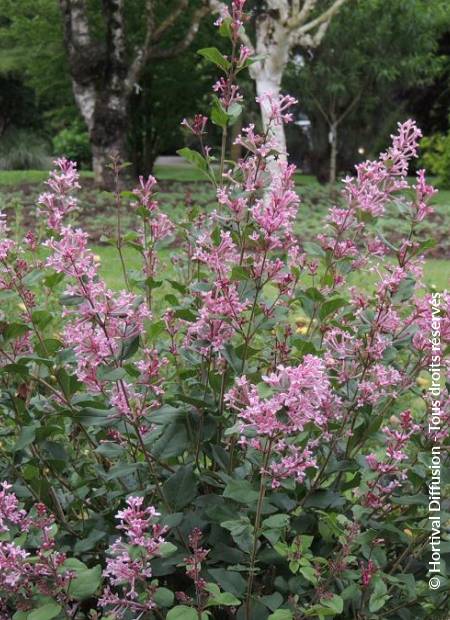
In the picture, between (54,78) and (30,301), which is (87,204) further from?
(30,301)

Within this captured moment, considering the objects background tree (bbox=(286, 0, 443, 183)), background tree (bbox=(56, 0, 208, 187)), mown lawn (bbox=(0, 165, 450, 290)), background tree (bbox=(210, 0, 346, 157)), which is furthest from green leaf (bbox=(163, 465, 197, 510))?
background tree (bbox=(286, 0, 443, 183))

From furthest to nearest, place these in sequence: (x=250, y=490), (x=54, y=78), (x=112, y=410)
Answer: (x=54, y=78)
(x=112, y=410)
(x=250, y=490)

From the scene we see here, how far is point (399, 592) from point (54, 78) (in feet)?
47.2

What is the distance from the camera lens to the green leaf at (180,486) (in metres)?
1.79

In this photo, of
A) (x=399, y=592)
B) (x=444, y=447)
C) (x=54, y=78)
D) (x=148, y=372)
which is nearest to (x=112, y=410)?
(x=148, y=372)

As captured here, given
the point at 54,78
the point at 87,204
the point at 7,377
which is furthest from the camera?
Answer: the point at 54,78

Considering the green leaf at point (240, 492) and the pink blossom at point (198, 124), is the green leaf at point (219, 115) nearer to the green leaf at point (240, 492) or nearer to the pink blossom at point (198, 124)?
the pink blossom at point (198, 124)

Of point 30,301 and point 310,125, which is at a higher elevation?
point 30,301

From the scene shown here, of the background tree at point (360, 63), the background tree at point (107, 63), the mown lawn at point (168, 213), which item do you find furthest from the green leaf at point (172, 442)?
the background tree at point (360, 63)

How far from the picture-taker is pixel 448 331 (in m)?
1.79

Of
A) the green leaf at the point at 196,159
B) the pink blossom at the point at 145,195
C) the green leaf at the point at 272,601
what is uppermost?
the green leaf at the point at 196,159

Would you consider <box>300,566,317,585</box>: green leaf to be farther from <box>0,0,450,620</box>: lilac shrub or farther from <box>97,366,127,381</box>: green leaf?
<box>97,366,127,381</box>: green leaf

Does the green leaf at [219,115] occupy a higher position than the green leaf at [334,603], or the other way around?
the green leaf at [219,115]

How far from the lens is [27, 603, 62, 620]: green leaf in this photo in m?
1.46
